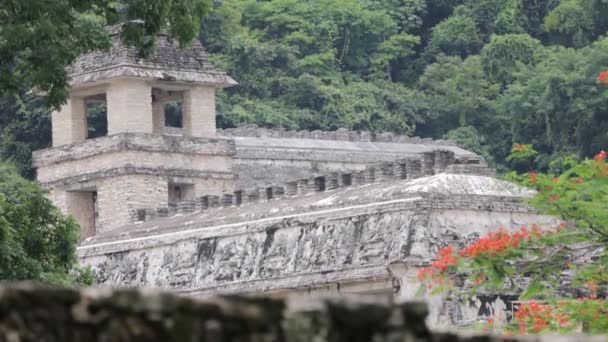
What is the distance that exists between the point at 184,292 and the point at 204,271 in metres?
0.57

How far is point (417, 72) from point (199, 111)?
3573cm

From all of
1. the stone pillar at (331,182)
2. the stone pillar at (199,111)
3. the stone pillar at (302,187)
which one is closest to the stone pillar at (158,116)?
the stone pillar at (199,111)

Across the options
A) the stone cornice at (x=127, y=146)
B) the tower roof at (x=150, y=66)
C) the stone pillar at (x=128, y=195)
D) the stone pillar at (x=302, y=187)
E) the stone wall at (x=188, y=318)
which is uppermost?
the tower roof at (x=150, y=66)

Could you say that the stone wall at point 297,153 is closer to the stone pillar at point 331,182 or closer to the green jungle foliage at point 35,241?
the stone pillar at point 331,182

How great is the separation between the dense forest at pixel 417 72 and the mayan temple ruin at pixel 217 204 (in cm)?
1573

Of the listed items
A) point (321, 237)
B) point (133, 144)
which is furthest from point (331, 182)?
point (133, 144)

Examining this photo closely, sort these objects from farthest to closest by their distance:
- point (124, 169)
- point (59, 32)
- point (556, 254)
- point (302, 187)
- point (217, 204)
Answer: point (124, 169) → point (217, 204) → point (302, 187) → point (59, 32) → point (556, 254)

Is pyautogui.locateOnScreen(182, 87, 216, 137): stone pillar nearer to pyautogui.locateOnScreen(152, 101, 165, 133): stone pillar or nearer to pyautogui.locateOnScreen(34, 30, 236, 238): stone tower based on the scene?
pyautogui.locateOnScreen(34, 30, 236, 238): stone tower

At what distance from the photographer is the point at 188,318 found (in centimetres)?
899

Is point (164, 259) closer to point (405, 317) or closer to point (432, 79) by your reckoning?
point (405, 317)

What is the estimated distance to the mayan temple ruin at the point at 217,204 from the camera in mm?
39000

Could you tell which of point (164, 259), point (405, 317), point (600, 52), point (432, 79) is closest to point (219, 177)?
point (164, 259)

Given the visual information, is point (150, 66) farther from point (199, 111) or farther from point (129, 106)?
point (199, 111)

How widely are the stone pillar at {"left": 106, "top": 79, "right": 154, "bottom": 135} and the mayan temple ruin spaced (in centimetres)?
4
